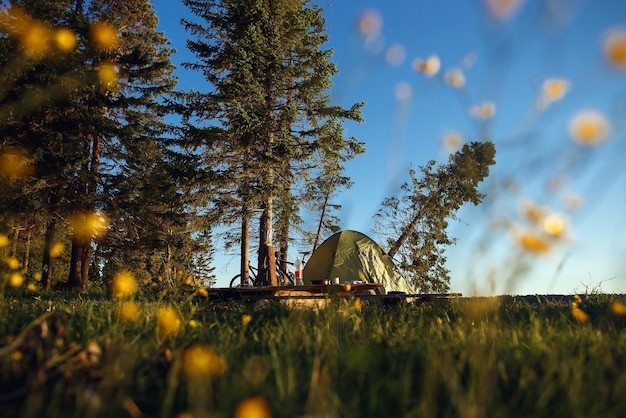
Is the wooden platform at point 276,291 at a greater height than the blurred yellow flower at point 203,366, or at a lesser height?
greater

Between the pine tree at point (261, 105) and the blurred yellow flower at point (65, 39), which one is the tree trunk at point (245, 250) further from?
the blurred yellow flower at point (65, 39)

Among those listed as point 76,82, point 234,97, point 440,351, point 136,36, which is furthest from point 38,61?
point 440,351

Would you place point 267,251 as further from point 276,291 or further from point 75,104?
point 75,104

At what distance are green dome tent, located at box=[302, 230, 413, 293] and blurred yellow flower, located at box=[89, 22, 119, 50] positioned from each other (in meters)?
10.9

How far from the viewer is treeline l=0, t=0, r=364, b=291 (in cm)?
1644

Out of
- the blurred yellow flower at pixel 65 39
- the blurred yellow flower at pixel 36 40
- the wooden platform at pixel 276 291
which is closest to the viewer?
the wooden platform at pixel 276 291

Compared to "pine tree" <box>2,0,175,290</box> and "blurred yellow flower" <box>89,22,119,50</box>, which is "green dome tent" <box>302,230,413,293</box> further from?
"blurred yellow flower" <box>89,22,119,50</box>

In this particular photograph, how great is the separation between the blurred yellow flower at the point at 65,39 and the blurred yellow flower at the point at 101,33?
65 centimetres

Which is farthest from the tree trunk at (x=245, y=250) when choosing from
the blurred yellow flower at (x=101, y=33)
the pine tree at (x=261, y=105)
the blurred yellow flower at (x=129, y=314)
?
the blurred yellow flower at (x=129, y=314)

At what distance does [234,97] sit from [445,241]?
9.86m

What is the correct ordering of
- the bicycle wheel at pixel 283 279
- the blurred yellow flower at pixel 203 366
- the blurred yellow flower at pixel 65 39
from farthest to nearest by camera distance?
the blurred yellow flower at pixel 65 39, the bicycle wheel at pixel 283 279, the blurred yellow flower at pixel 203 366

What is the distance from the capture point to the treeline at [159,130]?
16.4 metres

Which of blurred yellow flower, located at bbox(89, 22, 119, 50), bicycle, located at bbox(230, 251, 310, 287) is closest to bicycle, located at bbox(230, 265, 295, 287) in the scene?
bicycle, located at bbox(230, 251, 310, 287)

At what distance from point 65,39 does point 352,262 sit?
12.4 m
